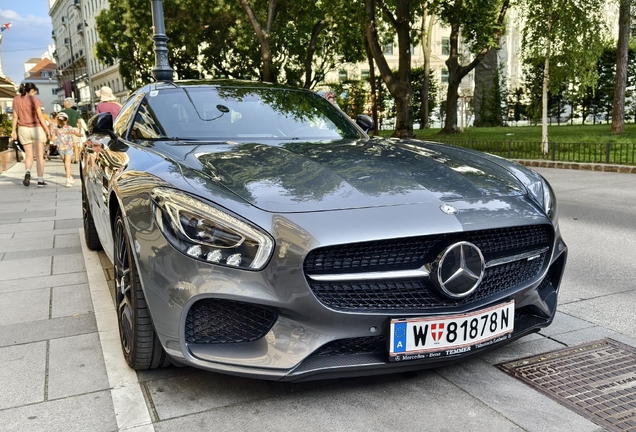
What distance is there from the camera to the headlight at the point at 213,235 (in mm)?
2377

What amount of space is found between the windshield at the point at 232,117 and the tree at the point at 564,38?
11700mm

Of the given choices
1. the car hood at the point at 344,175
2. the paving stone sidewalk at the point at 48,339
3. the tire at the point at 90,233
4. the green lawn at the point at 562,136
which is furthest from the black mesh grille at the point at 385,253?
the green lawn at the point at 562,136

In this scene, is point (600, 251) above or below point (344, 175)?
below

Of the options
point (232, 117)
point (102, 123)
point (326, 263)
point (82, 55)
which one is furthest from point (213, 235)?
point (82, 55)

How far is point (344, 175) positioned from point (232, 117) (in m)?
1.37

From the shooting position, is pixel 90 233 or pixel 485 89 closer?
pixel 90 233

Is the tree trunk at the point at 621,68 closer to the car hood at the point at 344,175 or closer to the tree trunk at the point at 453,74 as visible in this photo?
the tree trunk at the point at 453,74

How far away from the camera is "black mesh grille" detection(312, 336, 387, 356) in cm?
250

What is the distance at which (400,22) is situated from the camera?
2023 cm

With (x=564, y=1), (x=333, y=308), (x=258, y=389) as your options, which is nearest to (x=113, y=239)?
(x=258, y=389)

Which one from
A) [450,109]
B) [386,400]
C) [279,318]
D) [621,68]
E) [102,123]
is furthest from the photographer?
[450,109]

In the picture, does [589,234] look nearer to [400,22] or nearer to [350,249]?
[350,249]

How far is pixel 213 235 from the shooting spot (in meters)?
2.42

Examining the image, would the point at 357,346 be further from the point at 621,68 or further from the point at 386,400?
the point at 621,68
